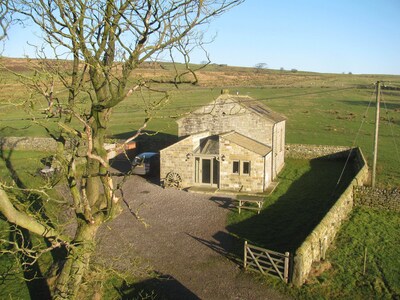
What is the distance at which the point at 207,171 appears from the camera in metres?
26.6

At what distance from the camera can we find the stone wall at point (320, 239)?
13992 mm

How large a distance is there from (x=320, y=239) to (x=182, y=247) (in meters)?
6.14

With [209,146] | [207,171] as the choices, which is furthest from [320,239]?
[209,146]

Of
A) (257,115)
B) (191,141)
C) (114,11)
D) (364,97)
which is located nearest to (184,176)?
(191,141)

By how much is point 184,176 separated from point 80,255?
690 inches

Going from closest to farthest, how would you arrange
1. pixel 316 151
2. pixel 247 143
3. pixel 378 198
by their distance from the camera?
pixel 378 198 < pixel 247 143 < pixel 316 151

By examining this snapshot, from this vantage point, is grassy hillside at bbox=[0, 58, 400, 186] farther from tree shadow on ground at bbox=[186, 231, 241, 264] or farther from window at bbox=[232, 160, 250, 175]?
tree shadow on ground at bbox=[186, 231, 241, 264]

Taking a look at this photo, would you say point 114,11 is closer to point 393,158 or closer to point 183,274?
point 183,274

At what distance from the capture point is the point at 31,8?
32.9ft

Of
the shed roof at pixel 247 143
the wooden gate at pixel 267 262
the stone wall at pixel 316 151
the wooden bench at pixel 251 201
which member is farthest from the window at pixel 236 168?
the stone wall at pixel 316 151

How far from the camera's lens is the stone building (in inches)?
995

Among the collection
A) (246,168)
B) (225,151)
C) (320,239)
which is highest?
(225,151)

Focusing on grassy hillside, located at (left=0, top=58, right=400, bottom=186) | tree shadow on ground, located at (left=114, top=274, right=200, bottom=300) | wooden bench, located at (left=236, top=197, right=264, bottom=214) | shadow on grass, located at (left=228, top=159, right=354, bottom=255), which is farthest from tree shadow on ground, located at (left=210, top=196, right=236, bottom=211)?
tree shadow on ground, located at (left=114, top=274, right=200, bottom=300)

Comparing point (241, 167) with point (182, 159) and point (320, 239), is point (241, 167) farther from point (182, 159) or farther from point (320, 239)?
point (320, 239)
